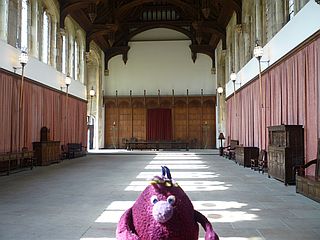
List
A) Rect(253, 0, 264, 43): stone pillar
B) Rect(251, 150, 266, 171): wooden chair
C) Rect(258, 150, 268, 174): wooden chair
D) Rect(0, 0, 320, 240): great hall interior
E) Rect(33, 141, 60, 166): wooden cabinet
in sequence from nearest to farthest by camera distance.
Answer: Rect(0, 0, 320, 240): great hall interior < Rect(258, 150, 268, 174): wooden chair < Rect(251, 150, 266, 171): wooden chair < Rect(33, 141, 60, 166): wooden cabinet < Rect(253, 0, 264, 43): stone pillar

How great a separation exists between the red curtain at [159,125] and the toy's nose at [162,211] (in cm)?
2689

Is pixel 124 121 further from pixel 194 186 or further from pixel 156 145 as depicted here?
pixel 194 186

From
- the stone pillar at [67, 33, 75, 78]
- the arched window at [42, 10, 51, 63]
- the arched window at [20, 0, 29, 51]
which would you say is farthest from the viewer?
the stone pillar at [67, 33, 75, 78]

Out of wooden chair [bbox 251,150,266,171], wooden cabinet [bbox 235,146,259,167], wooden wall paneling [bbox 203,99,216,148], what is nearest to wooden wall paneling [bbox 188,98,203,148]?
wooden wall paneling [bbox 203,99,216,148]

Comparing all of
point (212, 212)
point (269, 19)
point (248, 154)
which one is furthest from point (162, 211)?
point (269, 19)

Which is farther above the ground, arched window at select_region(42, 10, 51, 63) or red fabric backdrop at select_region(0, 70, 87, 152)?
arched window at select_region(42, 10, 51, 63)

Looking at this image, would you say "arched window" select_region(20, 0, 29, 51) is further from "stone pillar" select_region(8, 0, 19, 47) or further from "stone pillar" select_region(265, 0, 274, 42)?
"stone pillar" select_region(265, 0, 274, 42)

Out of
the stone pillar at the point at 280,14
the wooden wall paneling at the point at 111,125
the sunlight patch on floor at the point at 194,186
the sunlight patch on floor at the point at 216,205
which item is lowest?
the sunlight patch on floor at the point at 194,186

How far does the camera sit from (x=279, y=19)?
39.6 ft

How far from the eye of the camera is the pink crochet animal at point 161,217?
7.53ft

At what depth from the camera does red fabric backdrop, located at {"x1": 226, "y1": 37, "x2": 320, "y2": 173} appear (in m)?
8.46

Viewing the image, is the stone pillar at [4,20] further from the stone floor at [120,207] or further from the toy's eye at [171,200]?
the toy's eye at [171,200]

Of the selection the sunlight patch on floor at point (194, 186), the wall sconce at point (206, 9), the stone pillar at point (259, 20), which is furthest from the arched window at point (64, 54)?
the sunlight patch on floor at point (194, 186)

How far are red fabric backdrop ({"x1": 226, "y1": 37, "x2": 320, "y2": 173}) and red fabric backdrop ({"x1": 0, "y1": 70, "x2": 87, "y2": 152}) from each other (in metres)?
8.85
